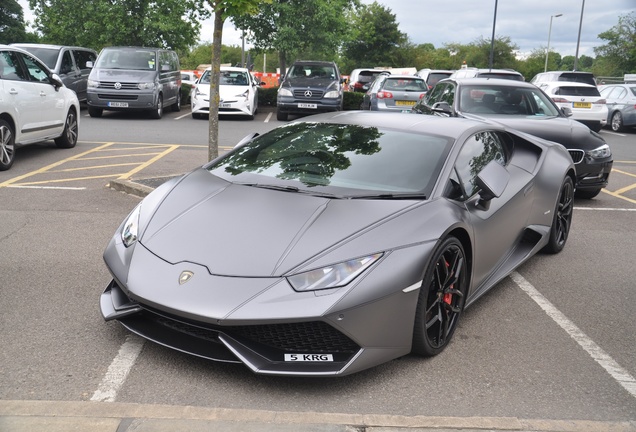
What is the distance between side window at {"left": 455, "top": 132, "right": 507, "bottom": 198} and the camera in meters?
4.58

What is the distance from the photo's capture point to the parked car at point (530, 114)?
8.55m

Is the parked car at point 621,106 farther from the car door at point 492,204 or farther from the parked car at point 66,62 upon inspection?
the car door at point 492,204

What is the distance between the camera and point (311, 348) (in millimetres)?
3418

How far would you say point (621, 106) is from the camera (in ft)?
69.2

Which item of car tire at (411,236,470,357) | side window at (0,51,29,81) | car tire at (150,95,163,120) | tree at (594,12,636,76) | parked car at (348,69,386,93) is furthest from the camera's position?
tree at (594,12,636,76)

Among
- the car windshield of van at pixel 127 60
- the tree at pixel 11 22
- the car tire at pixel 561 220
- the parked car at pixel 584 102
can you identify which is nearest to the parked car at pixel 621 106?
the parked car at pixel 584 102

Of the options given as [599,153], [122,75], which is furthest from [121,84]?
[599,153]

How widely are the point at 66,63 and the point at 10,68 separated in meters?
10.2

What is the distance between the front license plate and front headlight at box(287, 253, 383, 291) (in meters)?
0.31

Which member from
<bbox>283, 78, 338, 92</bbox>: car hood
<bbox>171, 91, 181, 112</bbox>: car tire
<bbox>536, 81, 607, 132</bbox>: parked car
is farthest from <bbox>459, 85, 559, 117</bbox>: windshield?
<bbox>171, 91, 181, 112</bbox>: car tire

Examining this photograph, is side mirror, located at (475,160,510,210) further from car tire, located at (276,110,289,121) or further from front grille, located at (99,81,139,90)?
car tire, located at (276,110,289,121)

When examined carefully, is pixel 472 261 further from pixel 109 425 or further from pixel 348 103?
pixel 348 103

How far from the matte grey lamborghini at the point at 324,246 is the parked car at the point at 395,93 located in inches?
500

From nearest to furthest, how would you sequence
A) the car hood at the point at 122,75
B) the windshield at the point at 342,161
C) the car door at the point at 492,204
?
the windshield at the point at 342,161
the car door at the point at 492,204
the car hood at the point at 122,75
